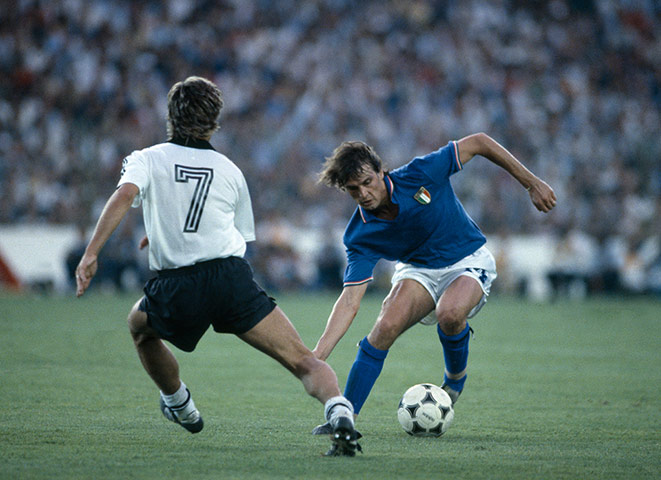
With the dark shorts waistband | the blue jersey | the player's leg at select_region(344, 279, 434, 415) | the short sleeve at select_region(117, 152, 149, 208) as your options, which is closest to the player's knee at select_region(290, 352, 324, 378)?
the dark shorts waistband

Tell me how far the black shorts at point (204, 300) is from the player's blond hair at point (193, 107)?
72 centimetres

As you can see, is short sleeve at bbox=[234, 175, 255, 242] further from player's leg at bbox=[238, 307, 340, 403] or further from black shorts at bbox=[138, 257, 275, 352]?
player's leg at bbox=[238, 307, 340, 403]

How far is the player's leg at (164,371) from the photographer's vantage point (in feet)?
16.7

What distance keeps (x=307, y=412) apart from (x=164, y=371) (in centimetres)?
168

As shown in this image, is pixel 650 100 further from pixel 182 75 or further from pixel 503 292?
pixel 182 75

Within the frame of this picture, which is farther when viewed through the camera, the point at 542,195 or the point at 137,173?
the point at 542,195

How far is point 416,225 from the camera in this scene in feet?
20.3

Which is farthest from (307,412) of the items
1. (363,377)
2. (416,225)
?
(416,225)

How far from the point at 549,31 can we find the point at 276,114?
367 inches

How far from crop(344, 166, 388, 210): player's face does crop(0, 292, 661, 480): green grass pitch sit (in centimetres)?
148

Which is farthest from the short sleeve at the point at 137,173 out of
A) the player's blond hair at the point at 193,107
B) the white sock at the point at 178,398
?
the white sock at the point at 178,398

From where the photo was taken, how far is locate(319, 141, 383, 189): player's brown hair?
5.63 m

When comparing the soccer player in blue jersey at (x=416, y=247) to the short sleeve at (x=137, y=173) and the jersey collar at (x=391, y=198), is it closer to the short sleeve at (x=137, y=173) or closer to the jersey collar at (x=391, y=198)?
the jersey collar at (x=391, y=198)

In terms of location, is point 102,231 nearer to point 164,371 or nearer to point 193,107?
point 193,107
